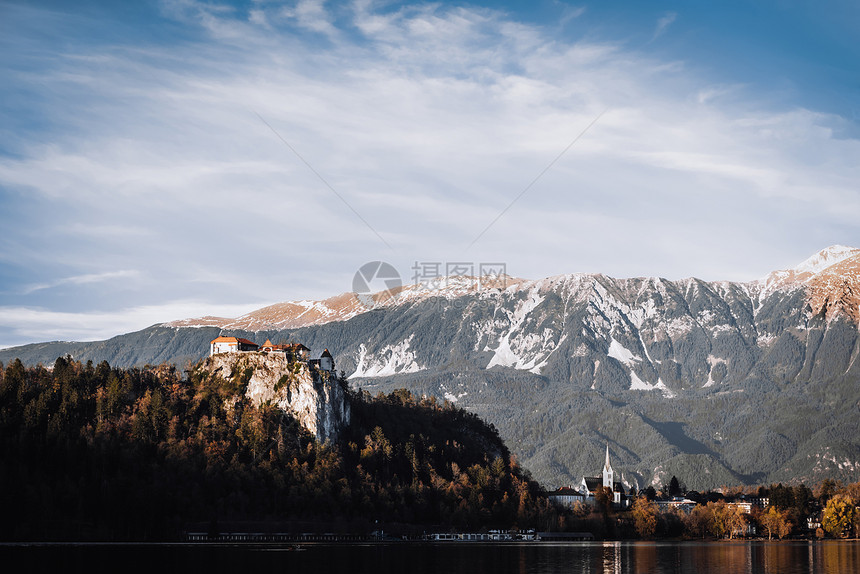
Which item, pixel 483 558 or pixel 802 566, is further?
pixel 483 558

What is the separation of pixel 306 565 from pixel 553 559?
51091 mm

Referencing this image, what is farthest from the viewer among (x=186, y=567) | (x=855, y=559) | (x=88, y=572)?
(x=855, y=559)

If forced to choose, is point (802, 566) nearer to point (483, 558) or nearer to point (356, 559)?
point (483, 558)

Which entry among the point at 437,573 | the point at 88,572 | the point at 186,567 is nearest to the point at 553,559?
the point at 437,573

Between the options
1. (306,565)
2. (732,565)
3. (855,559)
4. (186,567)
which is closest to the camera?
(186,567)

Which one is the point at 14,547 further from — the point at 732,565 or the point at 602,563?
the point at 732,565

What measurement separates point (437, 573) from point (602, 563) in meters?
44.2

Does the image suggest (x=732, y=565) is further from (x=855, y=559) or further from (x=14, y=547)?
(x=14, y=547)

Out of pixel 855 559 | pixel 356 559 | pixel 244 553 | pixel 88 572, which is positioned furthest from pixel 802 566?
pixel 88 572

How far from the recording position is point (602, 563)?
179750 mm

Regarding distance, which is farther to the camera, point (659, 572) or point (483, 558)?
point (483, 558)

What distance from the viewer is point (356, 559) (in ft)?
586

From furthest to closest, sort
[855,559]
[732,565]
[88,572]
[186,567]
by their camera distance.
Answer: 1. [855,559]
2. [732,565]
3. [186,567]
4. [88,572]

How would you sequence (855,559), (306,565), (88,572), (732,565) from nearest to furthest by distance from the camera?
(88,572)
(306,565)
(732,565)
(855,559)
